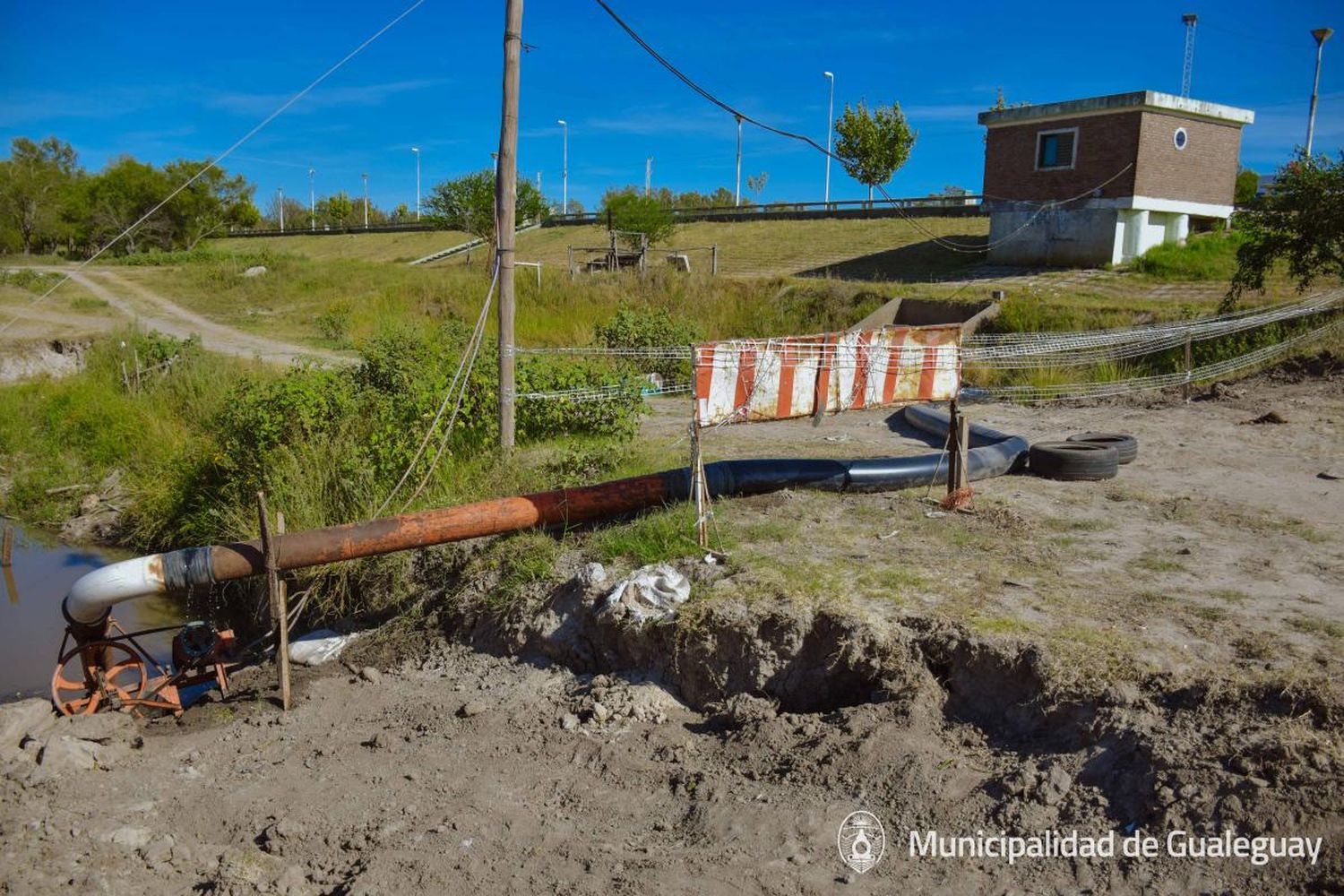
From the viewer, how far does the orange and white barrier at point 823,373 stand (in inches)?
287

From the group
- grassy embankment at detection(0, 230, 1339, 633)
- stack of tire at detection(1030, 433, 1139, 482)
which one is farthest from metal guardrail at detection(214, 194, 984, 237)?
stack of tire at detection(1030, 433, 1139, 482)

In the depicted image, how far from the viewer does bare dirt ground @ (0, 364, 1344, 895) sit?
174 inches

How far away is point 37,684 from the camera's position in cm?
793

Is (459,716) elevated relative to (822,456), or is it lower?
lower

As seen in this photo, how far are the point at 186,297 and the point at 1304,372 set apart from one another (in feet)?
101

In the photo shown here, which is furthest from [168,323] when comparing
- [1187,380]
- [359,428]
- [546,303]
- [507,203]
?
[1187,380]

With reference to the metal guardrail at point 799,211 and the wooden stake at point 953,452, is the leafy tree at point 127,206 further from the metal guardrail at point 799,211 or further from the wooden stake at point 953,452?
the wooden stake at point 953,452

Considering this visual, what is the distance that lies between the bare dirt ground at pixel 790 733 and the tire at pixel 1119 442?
151cm

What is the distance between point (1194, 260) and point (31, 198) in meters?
59.0

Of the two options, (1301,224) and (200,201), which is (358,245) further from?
(1301,224)

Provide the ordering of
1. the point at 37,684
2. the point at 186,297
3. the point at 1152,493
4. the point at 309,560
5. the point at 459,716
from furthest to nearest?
the point at 186,297 < the point at 1152,493 < the point at 37,684 < the point at 309,560 < the point at 459,716

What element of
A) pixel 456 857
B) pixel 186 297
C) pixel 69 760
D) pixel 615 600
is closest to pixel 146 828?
pixel 69 760

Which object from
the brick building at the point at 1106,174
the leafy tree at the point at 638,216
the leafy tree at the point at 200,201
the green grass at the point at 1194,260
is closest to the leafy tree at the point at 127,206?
the leafy tree at the point at 200,201

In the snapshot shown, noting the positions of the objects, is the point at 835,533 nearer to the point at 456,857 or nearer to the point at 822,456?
the point at 822,456
